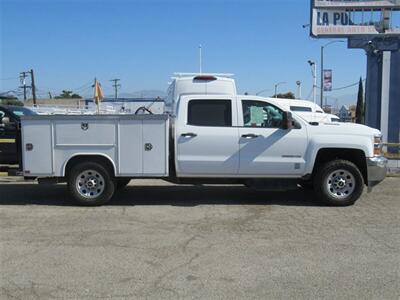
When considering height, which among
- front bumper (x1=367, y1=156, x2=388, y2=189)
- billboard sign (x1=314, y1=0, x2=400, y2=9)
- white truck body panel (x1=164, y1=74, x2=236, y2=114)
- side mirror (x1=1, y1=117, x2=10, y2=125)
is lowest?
front bumper (x1=367, y1=156, x2=388, y2=189)

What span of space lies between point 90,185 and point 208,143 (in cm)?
225

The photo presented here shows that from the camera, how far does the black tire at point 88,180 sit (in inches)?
361

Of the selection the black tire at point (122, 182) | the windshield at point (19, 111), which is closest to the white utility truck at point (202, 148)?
the black tire at point (122, 182)

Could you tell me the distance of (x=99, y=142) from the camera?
9.14m

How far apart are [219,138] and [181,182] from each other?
111cm

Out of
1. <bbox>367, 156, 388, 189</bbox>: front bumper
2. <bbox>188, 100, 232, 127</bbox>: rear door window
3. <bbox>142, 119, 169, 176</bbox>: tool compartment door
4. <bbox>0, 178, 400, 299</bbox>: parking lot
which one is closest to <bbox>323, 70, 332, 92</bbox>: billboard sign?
<bbox>0, 178, 400, 299</bbox>: parking lot

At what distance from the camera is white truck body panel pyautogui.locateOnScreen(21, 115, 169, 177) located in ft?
29.9

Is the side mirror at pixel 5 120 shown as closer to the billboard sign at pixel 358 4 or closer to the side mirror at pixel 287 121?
the side mirror at pixel 287 121

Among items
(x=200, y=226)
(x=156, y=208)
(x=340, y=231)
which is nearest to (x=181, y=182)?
(x=156, y=208)

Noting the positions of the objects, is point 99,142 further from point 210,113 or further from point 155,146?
point 210,113

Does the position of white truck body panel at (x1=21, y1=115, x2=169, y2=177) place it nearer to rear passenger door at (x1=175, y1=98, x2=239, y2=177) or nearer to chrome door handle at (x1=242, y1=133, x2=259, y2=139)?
rear passenger door at (x1=175, y1=98, x2=239, y2=177)

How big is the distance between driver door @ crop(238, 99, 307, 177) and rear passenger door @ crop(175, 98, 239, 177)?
16 cm

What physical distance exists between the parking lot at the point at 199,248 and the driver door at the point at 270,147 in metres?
0.71

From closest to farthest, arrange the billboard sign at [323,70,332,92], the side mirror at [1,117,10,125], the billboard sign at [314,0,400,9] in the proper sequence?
the side mirror at [1,117,10,125], the billboard sign at [314,0,400,9], the billboard sign at [323,70,332,92]
